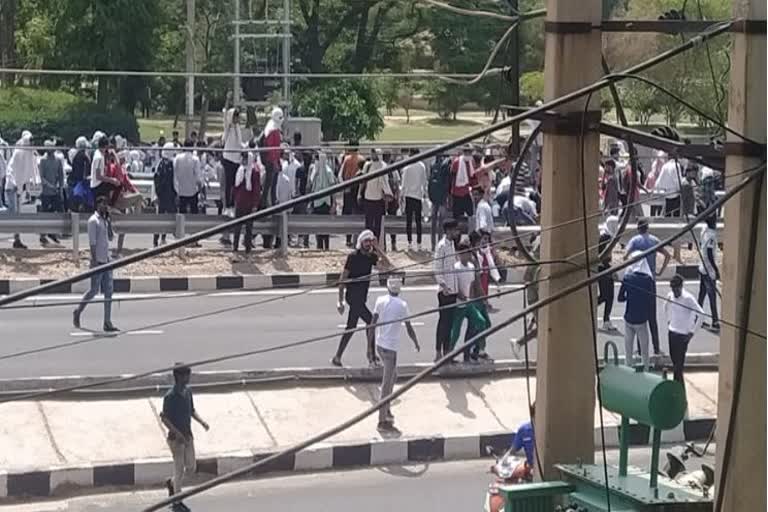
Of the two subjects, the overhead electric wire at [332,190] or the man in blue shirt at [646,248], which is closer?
the overhead electric wire at [332,190]

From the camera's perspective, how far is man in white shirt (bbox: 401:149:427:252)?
21.7 meters

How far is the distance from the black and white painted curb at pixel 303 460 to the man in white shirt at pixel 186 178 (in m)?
9.13

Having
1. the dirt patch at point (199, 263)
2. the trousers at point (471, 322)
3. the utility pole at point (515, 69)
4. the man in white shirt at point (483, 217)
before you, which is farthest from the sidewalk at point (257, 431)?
the utility pole at point (515, 69)

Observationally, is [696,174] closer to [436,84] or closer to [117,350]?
[117,350]

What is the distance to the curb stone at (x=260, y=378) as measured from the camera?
557 inches

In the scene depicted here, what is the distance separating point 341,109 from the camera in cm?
4016

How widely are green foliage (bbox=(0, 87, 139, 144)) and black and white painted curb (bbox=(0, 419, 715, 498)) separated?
2568cm

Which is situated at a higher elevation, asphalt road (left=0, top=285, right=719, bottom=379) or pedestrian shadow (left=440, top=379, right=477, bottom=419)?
asphalt road (left=0, top=285, right=719, bottom=379)

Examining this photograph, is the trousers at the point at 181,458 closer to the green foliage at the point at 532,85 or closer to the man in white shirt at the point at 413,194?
the man in white shirt at the point at 413,194

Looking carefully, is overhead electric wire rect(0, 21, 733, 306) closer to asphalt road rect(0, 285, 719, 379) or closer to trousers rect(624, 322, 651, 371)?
asphalt road rect(0, 285, 719, 379)

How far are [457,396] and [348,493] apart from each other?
2473 millimetres

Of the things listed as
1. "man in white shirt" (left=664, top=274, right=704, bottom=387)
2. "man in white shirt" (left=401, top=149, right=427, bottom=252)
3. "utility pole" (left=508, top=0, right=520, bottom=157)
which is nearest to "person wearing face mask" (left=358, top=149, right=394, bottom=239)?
"man in white shirt" (left=401, top=149, right=427, bottom=252)

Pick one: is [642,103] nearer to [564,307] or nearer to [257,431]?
[257,431]

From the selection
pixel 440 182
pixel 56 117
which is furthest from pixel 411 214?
pixel 56 117
